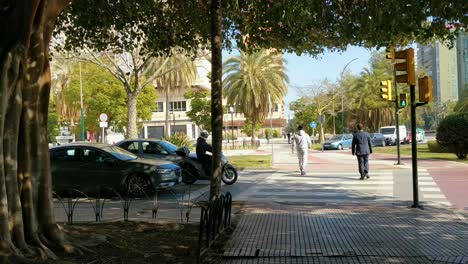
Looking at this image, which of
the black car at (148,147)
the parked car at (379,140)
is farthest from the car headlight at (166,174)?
the parked car at (379,140)

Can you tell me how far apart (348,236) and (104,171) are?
298 inches

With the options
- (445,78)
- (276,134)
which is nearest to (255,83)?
(276,134)

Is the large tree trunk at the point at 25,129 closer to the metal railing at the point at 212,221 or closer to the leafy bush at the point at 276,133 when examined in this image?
the metal railing at the point at 212,221

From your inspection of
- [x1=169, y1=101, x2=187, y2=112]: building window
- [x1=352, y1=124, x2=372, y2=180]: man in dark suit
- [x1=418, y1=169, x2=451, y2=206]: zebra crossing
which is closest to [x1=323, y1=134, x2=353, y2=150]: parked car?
[x1=418, y1=169, x2=451, y2=206]: zebra crossing

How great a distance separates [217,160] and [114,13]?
3.99m

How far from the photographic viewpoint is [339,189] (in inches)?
575

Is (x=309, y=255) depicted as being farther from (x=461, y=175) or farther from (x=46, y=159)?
(x=461, y=175)

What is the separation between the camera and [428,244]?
23.0 feet

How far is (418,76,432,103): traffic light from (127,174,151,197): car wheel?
6.82 meters

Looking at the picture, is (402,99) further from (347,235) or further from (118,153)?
(347,235)

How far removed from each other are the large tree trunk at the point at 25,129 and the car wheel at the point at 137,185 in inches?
262

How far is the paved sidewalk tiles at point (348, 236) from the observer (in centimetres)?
630

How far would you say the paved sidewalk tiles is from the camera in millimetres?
6305

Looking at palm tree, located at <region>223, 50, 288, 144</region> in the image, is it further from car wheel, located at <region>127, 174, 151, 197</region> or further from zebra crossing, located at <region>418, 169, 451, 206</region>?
car wheel, located at <region>127, 174, 151, 197</region>
